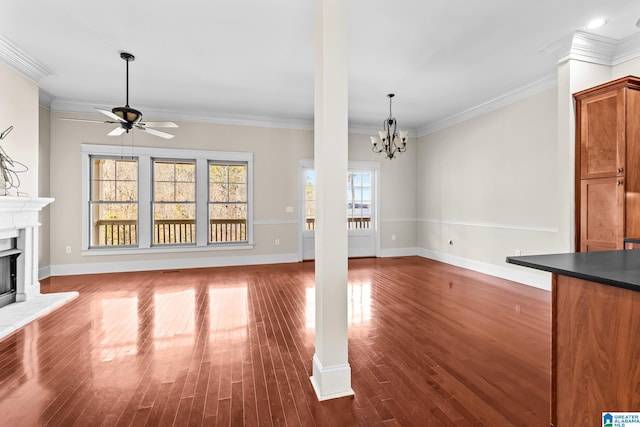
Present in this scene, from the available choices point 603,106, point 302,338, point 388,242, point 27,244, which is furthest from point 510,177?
point 27,244

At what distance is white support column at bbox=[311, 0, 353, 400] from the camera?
1994 mm

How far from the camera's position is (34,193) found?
13.8ft

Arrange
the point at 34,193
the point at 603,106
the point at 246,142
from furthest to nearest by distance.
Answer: the point at 246,142 → the point at 34,193 → the point at 603,106

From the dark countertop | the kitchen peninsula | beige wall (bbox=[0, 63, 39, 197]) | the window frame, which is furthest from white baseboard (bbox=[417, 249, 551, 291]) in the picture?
beige wall (bbox=[0, 63, 39, 197])

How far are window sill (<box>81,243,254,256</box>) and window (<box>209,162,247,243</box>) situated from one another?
231mm

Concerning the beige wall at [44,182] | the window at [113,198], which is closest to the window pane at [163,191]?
the window at [113,198]

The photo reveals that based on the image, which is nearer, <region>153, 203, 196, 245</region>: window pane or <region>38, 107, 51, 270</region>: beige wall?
<region>38, 107, 51, 270</region>: beige wall

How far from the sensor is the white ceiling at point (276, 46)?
2.90 metres

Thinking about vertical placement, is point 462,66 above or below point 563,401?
above

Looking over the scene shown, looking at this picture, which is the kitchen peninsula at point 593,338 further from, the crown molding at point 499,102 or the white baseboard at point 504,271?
the crown molding at point 499,102

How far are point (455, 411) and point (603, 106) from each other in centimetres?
344

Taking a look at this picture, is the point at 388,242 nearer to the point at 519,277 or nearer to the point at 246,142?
the point at 519,277

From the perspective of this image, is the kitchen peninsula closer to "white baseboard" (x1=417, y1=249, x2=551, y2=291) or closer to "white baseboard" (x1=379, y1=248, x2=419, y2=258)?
"white baseboard" (x1=417, y1=249, x2=551, y2=291)

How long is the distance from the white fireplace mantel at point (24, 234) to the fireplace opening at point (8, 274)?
0.04 m
